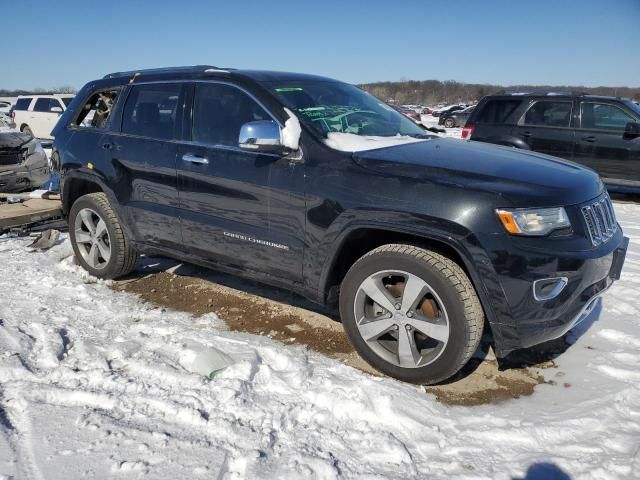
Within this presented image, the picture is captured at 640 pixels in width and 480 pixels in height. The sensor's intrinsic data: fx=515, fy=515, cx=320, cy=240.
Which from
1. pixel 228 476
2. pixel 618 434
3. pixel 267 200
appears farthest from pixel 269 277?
pixel 618 434

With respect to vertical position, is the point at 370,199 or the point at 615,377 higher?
the point at 370,199

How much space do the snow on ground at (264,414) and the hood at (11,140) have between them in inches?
204

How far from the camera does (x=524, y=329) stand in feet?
8.81

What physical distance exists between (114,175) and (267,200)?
1.72 m

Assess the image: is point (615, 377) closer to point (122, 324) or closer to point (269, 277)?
point (269, 277)

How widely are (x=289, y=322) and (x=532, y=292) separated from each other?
1.88 meters

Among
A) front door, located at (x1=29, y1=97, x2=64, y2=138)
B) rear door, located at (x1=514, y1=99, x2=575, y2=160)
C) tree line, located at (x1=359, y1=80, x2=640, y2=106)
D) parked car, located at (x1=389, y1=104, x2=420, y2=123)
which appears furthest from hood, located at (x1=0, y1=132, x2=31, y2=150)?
tree line, located at (x1=359, y1=80, x2=640, y2=106)

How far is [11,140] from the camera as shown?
800cm

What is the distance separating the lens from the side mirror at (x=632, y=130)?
8062 mm

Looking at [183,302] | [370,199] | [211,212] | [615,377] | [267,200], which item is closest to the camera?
[370,199]

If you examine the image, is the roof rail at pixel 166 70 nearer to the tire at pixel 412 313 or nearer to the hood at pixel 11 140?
the tire at pixel 412 313

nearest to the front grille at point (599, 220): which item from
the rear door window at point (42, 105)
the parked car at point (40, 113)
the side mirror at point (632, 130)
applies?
the side mirror at point (632, 130)

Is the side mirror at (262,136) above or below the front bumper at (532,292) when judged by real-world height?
above

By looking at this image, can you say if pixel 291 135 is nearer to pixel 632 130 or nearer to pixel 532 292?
pixel 532 292
